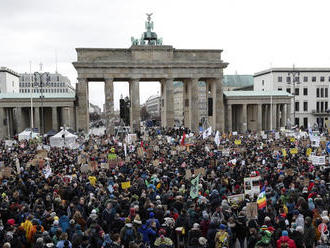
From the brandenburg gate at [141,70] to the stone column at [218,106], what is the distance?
0.56ft

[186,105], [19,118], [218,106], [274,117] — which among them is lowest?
[274,117]

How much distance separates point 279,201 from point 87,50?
50.2 meters

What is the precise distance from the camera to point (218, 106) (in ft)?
206

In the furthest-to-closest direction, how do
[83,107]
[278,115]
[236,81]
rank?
[236,81], [278,115], [83,107]

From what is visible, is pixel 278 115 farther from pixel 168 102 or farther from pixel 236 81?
pixel 236 81

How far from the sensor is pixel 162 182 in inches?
650

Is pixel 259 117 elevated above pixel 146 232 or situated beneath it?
elevated above

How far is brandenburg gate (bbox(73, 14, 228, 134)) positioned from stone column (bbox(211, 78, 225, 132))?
0.17 metres

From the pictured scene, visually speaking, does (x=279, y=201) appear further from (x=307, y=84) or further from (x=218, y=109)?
(x=307, y=84)

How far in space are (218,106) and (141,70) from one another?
14.8 m

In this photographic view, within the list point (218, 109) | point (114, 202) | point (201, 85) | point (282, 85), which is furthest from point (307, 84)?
point (114, 202)

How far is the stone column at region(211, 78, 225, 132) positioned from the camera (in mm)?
62406

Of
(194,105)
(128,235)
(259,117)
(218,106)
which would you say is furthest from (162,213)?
(259,117)

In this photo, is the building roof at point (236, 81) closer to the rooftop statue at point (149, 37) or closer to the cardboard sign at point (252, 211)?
the rooftop statue at point (149, 37)
